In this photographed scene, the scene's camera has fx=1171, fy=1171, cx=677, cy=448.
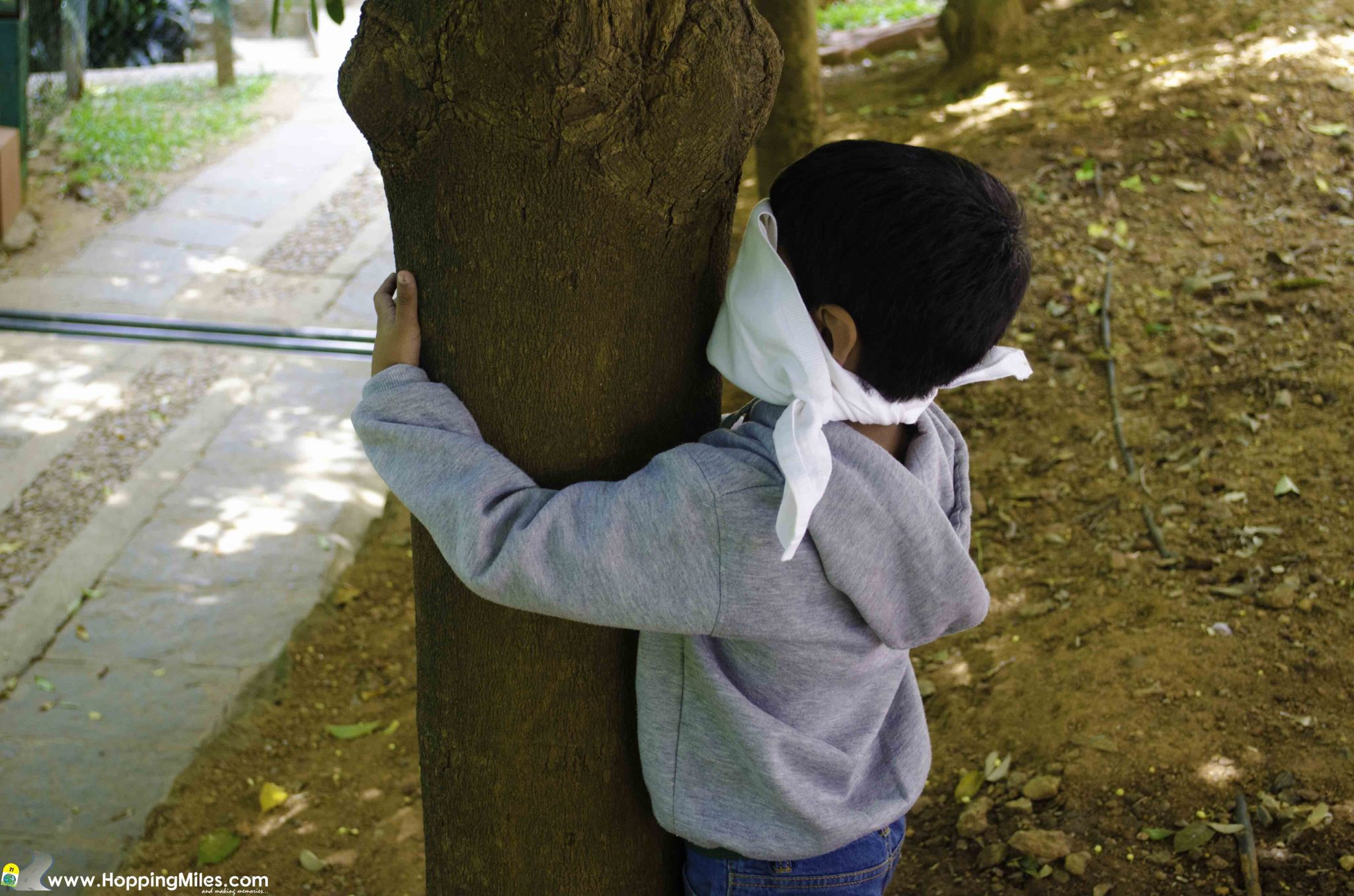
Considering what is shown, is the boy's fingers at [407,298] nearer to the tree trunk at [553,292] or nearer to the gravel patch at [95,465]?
the tree trunk at [553,292]

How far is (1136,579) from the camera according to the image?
3.36m

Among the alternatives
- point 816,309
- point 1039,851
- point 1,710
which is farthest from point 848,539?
point 1,710

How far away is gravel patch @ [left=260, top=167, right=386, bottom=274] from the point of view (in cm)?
733

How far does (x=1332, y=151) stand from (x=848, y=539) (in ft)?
15.4

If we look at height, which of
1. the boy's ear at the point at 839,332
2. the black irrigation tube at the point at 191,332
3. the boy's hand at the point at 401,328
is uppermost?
the boy's ear at the point at 839,332

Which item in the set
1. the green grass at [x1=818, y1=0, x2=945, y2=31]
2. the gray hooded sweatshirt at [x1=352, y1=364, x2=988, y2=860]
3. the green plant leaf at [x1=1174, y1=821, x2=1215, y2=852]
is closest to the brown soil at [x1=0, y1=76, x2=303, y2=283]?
the green grass at [x1=818, y1=0, x2=945, y2=31]

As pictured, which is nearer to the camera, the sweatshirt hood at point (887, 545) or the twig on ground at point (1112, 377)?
the sweatshirt hood at point (887, 545)

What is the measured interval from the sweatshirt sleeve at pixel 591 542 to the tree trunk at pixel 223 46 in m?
10.1

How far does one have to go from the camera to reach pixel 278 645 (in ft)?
12.8

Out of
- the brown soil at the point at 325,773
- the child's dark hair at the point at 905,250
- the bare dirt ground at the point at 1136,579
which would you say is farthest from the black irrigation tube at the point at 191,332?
the child's dark hair at the point at 905,250

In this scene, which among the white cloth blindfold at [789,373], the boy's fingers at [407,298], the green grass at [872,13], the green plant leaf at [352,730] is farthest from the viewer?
the green grass at [872,13]

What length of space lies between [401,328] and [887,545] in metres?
0.72

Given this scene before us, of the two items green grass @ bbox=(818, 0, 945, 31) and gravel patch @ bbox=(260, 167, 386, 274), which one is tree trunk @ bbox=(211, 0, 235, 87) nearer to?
gravel patch @ bbox=(260, 167, 386, 274)

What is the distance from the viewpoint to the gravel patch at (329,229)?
7.33 metres
